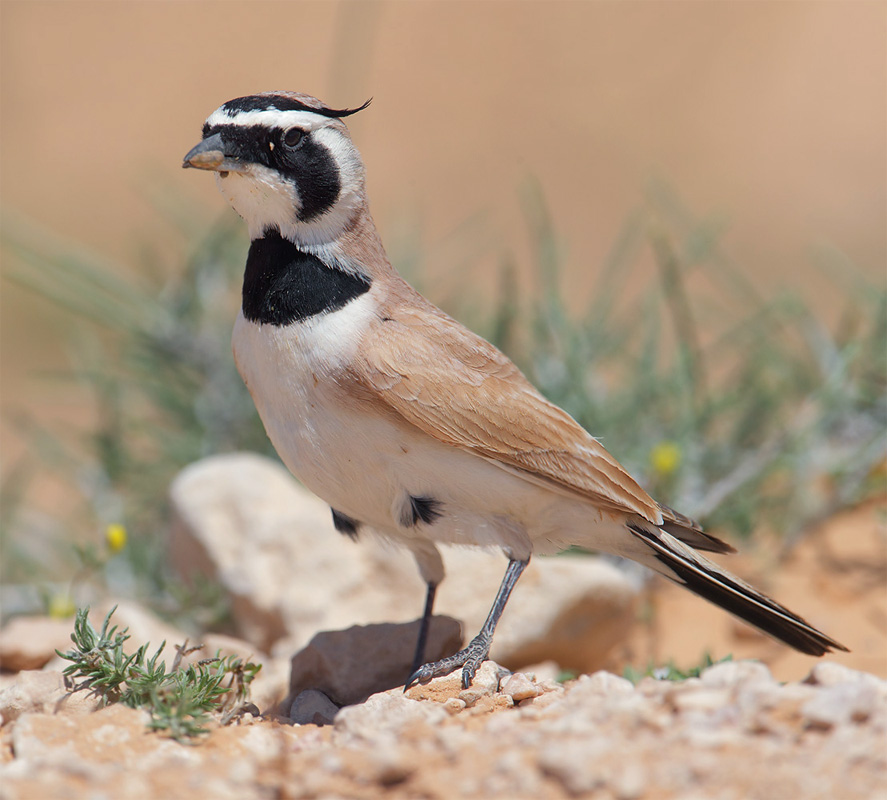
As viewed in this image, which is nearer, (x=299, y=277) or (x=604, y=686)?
(x=604, y=686)

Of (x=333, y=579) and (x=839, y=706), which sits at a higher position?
(x=839, y=706)

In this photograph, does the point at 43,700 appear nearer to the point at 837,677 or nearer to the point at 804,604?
the point at 837,677

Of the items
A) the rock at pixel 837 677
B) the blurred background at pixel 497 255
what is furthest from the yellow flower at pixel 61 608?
the rock at pixel 837 677

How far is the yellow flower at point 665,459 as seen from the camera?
15.7ft

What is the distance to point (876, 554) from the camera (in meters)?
5.11

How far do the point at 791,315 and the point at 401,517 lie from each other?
11.7 feet

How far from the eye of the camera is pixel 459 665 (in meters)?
3.20

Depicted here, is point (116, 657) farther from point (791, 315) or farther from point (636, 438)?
point (791, 315)

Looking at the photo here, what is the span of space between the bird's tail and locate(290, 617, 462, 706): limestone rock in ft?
2.64

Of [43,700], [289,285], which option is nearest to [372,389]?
[289,285]

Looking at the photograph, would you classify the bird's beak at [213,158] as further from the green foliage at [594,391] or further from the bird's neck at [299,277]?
the green foliage at [594,391]

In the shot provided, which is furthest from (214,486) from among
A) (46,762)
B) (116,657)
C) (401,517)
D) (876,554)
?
(876,554)

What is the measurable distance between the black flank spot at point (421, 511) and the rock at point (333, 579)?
1049mm

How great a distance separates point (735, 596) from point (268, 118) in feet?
7.59
